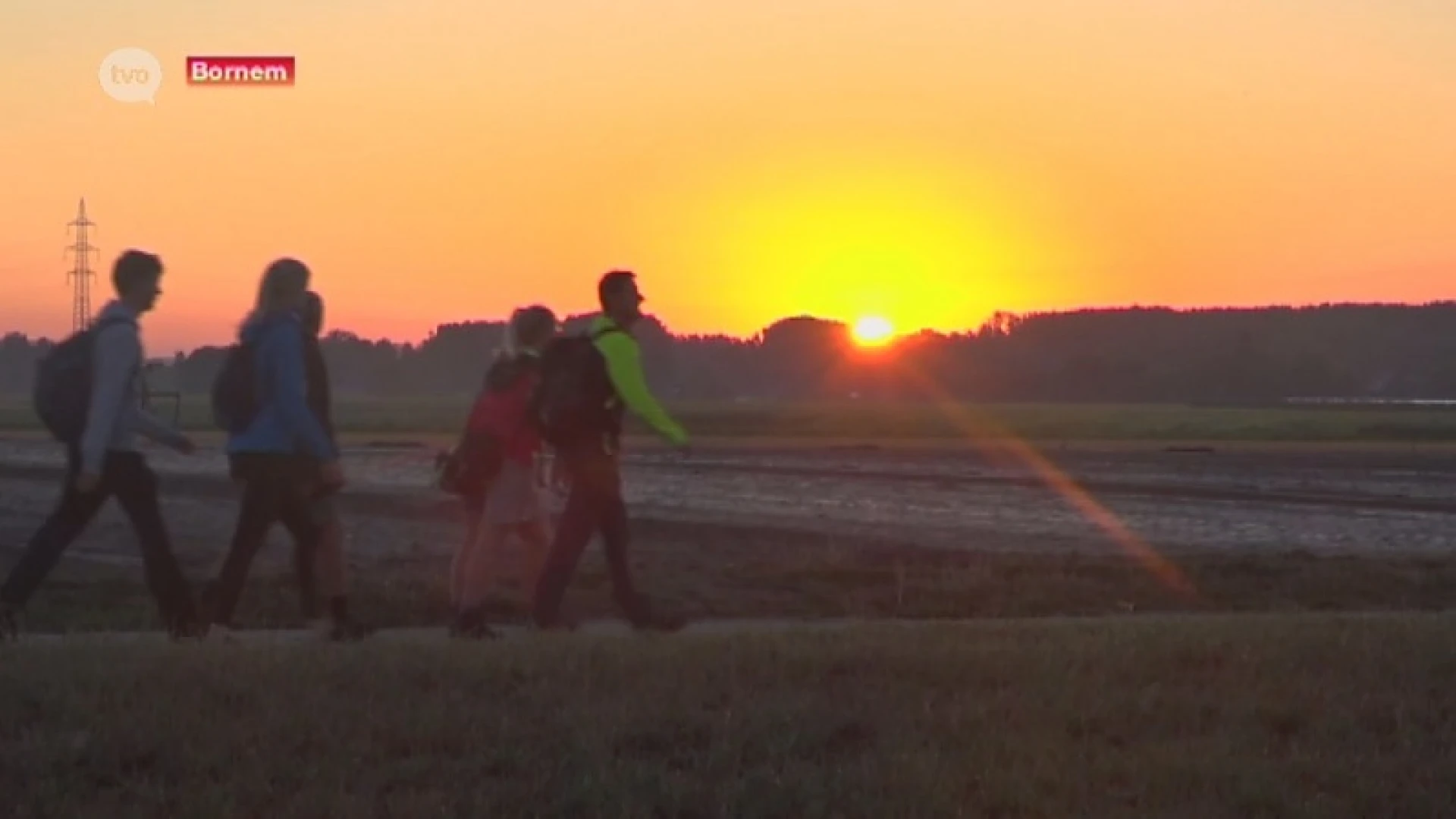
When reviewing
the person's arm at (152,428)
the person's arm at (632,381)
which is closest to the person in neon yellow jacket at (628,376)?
the person's arm at (632,381)

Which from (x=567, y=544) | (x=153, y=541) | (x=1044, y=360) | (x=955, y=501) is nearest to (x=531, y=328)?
(x=567, y=544)

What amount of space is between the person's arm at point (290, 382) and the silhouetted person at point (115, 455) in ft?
1.98

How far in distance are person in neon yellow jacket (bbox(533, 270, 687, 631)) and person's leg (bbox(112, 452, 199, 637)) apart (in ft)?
5.68

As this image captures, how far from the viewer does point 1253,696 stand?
25.1ft

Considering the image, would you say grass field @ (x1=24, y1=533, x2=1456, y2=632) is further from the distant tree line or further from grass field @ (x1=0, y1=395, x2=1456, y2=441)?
the distant tree line

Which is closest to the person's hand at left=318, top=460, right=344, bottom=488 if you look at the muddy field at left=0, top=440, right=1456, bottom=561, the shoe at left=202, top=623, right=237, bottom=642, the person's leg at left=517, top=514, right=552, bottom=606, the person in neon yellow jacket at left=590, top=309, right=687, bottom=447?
the shoe at left=202, top=623, right=237, bottom=642

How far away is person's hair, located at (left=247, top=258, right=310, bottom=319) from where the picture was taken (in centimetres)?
908

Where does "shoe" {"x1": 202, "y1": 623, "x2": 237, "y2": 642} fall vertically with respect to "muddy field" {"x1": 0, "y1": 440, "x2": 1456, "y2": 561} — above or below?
above

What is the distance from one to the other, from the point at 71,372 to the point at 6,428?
235ft

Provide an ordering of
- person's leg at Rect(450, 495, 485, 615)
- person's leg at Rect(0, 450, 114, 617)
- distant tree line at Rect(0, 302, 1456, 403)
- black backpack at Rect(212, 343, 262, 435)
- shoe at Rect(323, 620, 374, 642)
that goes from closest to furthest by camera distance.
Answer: person's leg at Rect(0, 450, 114, 617) → black backpack at Rect(212, 343, 262, 435) → shoe at Rect(323, 620, 374, 642) → person's leg at Rect(450, 495, 485, 615) → distant tree line at Rect(0, 302, 1456, 403)

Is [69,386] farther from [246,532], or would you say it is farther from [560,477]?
[560,477]

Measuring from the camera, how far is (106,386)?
28.7 feet

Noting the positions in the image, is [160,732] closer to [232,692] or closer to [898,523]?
[232,692]

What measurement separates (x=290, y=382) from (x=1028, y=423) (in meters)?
70.5
